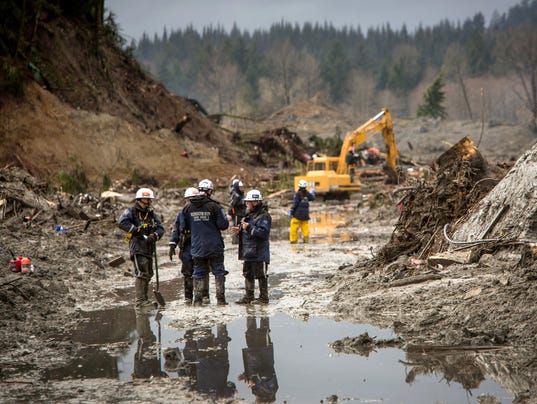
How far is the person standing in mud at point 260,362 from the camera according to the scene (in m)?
7.36

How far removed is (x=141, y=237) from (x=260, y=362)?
4.29m

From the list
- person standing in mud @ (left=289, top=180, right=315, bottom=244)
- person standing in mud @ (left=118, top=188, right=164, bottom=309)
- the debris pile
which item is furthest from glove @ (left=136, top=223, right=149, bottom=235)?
person standing in mud @ (left=289, top=180, right=315, bottom=244)

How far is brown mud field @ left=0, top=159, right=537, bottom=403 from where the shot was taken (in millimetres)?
7512

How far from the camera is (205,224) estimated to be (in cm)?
1188

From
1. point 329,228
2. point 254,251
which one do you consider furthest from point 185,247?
point 329,228

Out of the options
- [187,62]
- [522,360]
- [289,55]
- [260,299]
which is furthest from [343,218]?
[187,62]

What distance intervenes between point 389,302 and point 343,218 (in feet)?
58.4

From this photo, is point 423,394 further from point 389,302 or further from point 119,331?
point 119,331

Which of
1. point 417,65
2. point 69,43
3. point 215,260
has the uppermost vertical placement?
point 417,65

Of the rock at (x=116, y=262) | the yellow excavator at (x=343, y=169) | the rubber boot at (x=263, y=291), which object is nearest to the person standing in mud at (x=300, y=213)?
the rock at (x=116, y=262)

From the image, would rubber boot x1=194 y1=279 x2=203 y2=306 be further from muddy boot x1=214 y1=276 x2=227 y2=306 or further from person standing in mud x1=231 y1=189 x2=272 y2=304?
person standing in mud x1=231 y1=189 x2=272 y2=304

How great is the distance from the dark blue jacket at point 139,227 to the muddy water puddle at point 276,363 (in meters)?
1.77

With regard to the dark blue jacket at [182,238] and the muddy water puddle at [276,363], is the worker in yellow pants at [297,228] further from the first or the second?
the muddy water puddle at [276,363]

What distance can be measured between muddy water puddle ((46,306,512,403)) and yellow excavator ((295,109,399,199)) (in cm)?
2441
